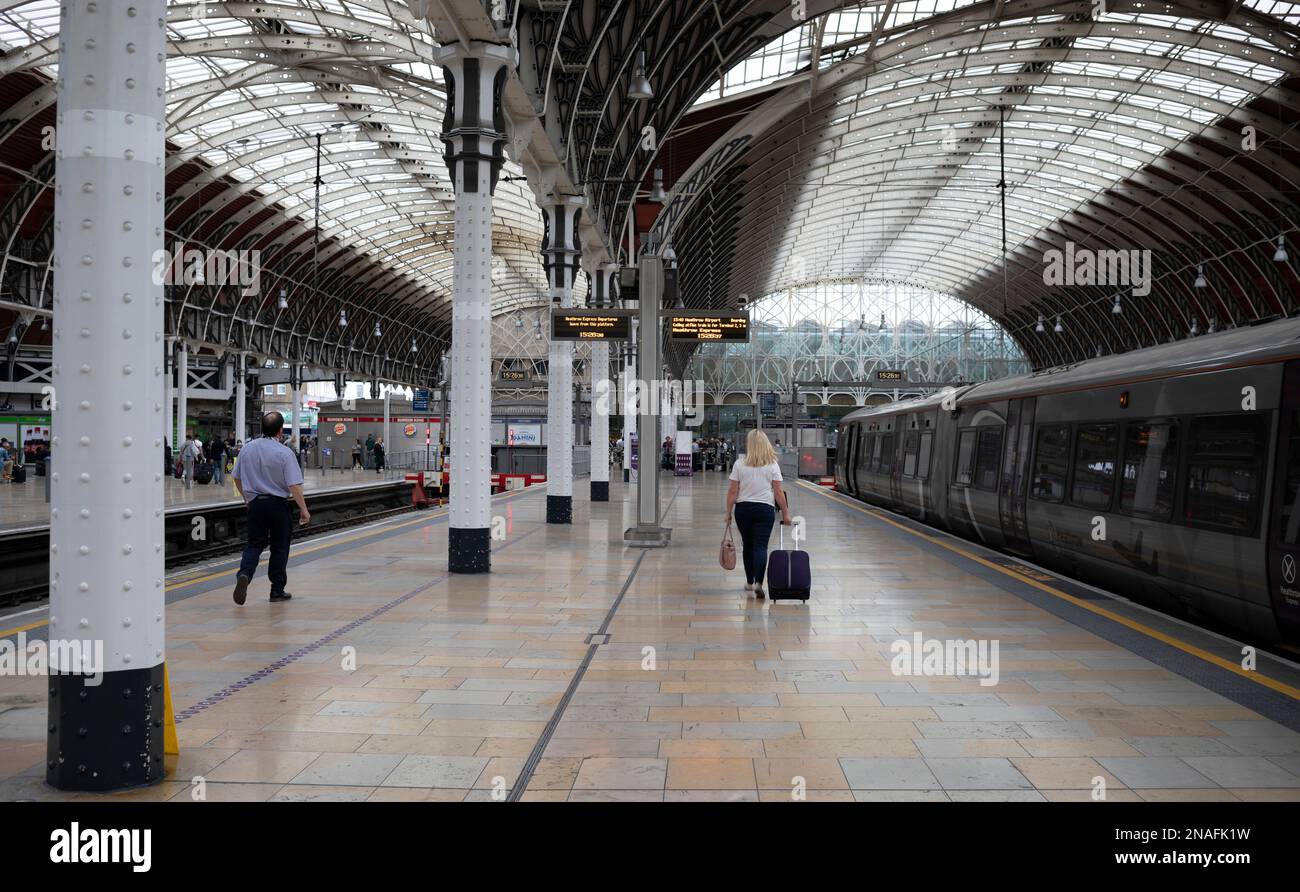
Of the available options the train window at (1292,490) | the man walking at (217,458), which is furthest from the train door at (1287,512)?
the man walking at (217,458)

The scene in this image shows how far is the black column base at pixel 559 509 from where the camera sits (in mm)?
19281

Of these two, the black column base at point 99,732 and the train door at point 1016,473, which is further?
the train door at point 1016,473

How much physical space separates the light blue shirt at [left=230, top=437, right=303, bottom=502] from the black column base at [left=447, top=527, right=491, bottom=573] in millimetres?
2839

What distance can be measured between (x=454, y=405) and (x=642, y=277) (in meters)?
4.59

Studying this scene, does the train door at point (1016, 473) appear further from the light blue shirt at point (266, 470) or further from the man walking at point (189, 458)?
the man walking at point (189, 458)

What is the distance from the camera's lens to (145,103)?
434cm

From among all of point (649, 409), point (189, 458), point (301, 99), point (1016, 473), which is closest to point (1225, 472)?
point (1016, 473)

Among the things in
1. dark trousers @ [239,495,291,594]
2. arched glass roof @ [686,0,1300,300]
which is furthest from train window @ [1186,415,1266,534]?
arched glass roof @ [686,0,1300,300]

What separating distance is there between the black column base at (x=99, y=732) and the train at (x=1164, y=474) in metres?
6.90

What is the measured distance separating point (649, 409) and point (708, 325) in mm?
1567

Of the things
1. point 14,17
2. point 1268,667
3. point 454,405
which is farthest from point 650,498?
point 14,17

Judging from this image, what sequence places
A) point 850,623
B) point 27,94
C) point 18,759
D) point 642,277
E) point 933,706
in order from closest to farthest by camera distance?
point 18,759 < point 933,706 < point 850,623 < point 642,277 < point 27,94

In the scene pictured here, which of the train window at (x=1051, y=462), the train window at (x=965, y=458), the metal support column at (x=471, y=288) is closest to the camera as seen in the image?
the train window at (x=1051, y=462)
